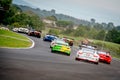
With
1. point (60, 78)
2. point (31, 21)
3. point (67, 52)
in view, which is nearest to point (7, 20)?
point (31, 21)

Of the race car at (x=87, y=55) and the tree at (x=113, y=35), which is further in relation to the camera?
the tree at (x=113, y=35)

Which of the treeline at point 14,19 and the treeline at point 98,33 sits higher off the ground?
the treeline at point 14,19

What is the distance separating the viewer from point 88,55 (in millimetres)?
22609

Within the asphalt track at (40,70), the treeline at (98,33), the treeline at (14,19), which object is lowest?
the treeline at (98,33)

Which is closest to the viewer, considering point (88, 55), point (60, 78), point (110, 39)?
point (60, 78)

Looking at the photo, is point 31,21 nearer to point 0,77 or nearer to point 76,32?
point 76,32

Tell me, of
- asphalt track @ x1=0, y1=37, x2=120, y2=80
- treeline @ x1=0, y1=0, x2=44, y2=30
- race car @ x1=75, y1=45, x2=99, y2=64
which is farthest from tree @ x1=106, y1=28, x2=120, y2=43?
asphalt track @ x1=0, y1=37, x2=120, y2=80

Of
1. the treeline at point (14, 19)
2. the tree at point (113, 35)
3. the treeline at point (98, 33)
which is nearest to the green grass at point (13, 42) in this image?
the treeline at point (14, 19)

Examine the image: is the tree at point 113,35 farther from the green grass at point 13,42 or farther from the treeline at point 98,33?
the green grass at point 13,42

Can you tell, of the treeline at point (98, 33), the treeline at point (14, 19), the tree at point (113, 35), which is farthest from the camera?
the treeline at point (98, 33)

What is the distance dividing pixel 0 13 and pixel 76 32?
89398 mm

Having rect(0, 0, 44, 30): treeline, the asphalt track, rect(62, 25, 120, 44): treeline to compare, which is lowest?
rect(62, 25, 120, 44): treeline

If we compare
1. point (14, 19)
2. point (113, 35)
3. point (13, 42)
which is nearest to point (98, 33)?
point (113, 35)

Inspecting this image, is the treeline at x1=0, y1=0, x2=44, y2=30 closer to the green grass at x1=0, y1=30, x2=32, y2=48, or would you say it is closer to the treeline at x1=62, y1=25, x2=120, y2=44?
the treeline at x1=62, y1=25, x2=120, y2=44
